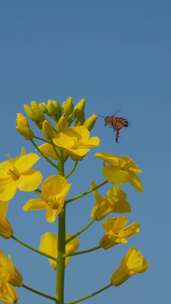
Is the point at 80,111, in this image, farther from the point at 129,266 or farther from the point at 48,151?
the point at 129,266

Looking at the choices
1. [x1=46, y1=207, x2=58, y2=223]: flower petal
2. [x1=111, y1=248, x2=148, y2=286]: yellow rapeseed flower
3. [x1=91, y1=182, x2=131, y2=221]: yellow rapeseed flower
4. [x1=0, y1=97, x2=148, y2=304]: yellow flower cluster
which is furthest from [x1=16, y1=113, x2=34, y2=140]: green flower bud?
[x1=111, y1=248, x2=148, y2=286]: yellow rapeseed flower

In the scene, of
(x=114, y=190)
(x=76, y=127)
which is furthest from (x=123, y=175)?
(x=76, y=127)

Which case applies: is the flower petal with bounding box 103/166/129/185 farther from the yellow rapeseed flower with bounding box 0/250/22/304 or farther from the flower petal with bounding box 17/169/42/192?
the yellow rapeseed flower with bounding box 0/250/22/304

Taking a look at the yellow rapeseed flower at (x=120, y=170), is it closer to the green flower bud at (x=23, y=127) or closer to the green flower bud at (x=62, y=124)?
the green flower bud at (x=62, y=124)

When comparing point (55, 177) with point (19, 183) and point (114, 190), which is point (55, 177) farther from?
point (114, 190)

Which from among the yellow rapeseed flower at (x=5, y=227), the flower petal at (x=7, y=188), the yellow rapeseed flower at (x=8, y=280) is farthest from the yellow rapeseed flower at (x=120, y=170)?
the yellow rapeseed flower at (x=8, y=280)

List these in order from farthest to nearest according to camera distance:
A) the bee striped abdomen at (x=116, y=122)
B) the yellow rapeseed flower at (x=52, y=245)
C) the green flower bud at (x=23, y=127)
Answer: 1. the bee striped abdomen at (x=116, y=122)
2. the yellow rapeseed flower at (x=52, y=245)
3. the green flower bud at (x=23, y=127)
